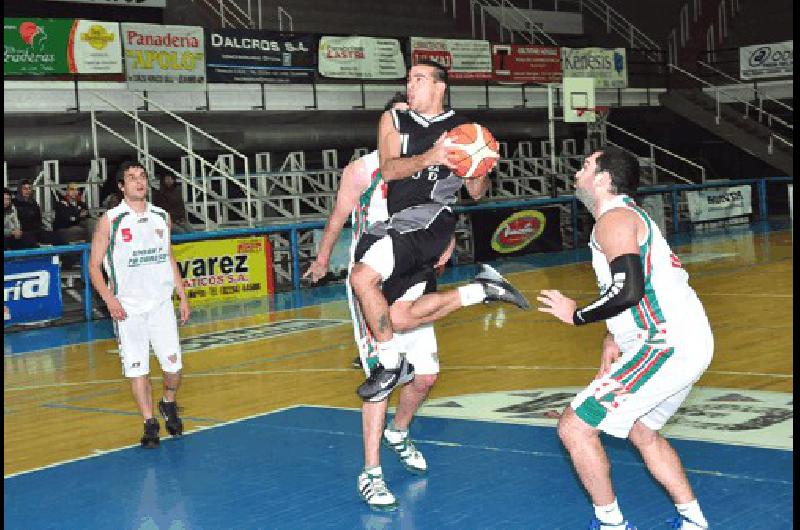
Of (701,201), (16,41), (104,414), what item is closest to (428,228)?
(104,414)

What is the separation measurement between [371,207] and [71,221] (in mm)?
13817

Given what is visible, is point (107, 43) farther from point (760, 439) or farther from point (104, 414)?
point (760, 439)

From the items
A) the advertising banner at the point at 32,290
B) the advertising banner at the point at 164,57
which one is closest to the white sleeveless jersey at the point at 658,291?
the advertising banner at the point at 32,290

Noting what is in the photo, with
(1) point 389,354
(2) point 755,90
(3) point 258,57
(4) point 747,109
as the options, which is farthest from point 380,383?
(4) point 747,109

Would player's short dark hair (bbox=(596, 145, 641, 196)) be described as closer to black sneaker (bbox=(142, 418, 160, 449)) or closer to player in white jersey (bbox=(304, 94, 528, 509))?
player in white jersey (bbox=(304, 94, 528, 509))

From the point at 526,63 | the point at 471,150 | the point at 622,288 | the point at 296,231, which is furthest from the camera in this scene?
the point at 526,63

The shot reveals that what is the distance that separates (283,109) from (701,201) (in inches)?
405

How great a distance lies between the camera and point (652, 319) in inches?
236

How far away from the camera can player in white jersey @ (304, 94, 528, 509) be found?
7.42 metres

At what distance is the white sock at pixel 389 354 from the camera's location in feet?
24.1

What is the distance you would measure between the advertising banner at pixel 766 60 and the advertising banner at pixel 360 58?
1308cm

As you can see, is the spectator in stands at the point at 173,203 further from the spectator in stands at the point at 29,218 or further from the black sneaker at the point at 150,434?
the black sneaker at the point at 150,434

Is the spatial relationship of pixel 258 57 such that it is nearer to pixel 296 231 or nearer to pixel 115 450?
pixel 296 231

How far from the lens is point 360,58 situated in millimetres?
28766
